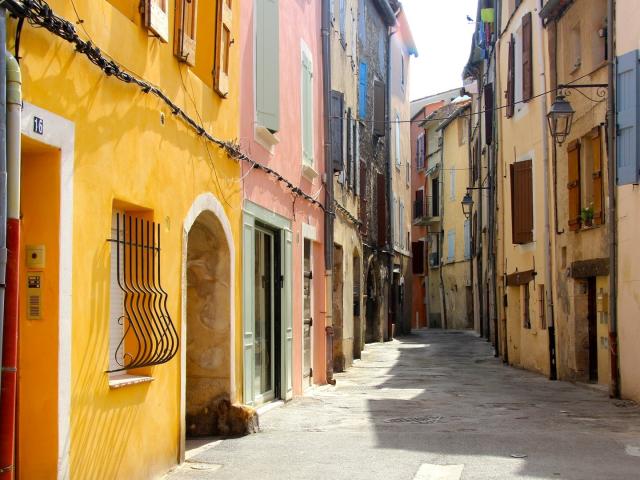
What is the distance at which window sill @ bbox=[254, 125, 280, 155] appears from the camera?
1162 centimetres

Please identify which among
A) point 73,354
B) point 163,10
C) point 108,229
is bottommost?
point 73,354

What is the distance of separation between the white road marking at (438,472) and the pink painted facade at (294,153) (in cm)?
339

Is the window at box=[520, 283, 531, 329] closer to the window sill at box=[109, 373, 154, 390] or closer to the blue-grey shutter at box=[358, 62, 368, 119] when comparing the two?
the blue-grey shutter at box=[358, 62, 368, 119]

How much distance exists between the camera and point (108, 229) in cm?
673

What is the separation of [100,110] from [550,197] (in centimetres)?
1316

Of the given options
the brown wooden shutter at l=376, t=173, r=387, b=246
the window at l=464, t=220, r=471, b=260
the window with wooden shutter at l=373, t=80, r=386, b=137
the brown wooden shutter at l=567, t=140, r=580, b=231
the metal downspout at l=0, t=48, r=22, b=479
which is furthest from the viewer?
the window at l=464, t=220, r=471, b=260

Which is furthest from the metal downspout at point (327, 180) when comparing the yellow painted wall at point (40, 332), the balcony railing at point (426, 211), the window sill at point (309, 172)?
the balcony railing at point (426, 211)

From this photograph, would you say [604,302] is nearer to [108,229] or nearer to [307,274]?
[307,274]

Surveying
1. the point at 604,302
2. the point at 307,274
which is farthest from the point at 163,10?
the point at 604,302

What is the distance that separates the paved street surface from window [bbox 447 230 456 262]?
86.0 feet

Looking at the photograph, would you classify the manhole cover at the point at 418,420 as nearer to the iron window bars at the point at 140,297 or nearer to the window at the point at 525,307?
the iron window bars at the point at 140,297

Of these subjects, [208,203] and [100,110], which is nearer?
[100,110]

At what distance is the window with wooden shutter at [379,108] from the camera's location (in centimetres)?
2684

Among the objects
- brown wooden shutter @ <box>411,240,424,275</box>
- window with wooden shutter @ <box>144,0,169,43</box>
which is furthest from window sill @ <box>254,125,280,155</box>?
brown wooden shutter @ <box>411,240,424,275</box>
